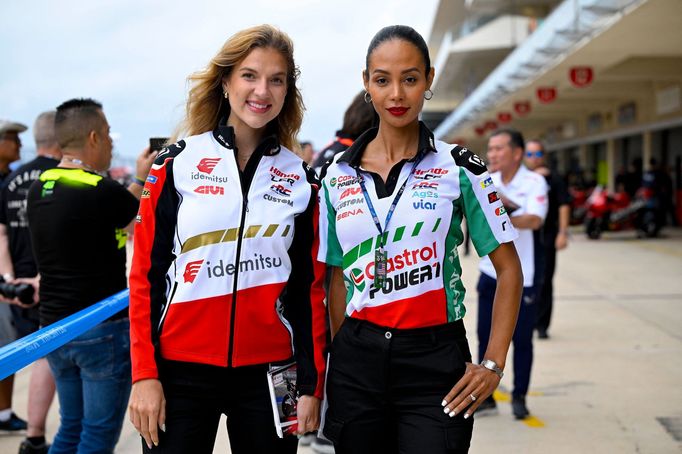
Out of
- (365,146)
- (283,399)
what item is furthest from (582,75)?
(283,399)

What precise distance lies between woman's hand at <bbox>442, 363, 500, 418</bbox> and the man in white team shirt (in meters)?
2.70

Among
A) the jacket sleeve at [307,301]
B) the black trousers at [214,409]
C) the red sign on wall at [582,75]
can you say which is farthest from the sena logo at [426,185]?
the red sign on wall at [582,75]

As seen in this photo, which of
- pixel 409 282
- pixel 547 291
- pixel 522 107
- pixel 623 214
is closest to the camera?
pixel 409 282

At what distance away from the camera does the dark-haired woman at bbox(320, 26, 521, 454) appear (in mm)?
2311

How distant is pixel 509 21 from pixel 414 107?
118 ft

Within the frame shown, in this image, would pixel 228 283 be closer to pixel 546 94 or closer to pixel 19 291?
pixel 19 291

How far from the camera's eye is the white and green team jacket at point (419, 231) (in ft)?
7.68

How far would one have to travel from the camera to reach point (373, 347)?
7.71 ft

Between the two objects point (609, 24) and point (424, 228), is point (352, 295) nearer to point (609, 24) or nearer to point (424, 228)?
point (424, 228)

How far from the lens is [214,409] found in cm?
238

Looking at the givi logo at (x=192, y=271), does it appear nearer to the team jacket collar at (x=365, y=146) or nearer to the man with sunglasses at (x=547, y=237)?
the team jacket collar at (x=365, y=146)

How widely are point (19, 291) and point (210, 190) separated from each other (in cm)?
216

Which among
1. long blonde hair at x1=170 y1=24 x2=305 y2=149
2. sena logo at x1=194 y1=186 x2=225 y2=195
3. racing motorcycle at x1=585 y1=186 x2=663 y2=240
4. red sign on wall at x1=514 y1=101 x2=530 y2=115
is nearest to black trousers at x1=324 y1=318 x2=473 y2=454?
sena logo at x1=194 y1=186 x2=225 y2=195

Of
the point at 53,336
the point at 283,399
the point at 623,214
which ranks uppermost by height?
the point at 53,336
